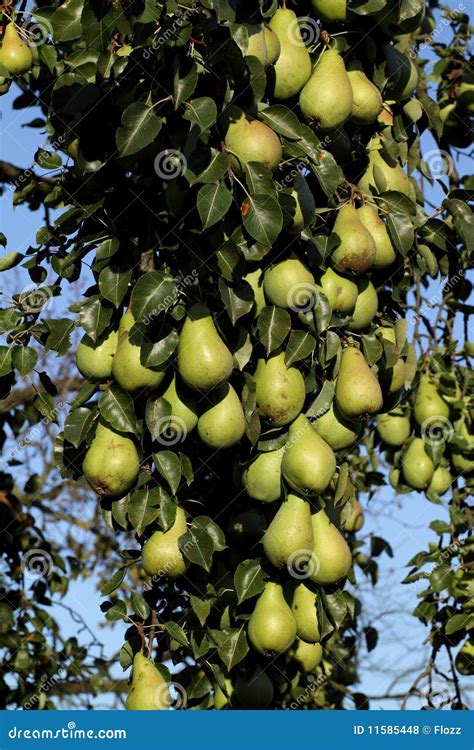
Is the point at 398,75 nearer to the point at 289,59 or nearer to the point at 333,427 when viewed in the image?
the point at 289,59

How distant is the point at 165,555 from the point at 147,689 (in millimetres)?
272

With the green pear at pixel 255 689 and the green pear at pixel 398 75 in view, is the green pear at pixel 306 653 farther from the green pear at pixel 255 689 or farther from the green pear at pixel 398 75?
the green pear at pixel 398 75

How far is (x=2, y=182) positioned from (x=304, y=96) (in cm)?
141

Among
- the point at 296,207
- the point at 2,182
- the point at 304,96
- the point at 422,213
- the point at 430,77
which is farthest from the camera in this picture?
the point at 430,77

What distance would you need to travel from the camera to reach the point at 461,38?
370 centimetres

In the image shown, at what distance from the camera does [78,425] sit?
1998mm

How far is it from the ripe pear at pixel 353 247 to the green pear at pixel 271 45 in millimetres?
343

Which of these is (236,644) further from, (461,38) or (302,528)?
(461,38)

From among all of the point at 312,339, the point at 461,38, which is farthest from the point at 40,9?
the point at 461,38

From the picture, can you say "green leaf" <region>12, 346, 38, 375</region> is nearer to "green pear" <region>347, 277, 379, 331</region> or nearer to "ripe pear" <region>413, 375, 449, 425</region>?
"green pear" <region>347, 277, 379, 331</region>

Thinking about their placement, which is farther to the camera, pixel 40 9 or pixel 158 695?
pixel 40 9

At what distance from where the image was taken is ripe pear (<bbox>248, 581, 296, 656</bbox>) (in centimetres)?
193

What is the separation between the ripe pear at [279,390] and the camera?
1.91 m

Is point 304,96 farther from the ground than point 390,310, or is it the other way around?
point 304,96
